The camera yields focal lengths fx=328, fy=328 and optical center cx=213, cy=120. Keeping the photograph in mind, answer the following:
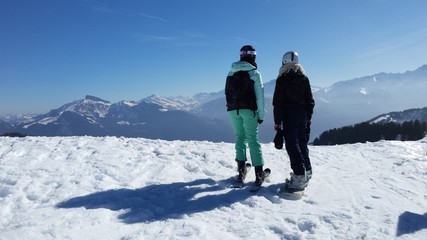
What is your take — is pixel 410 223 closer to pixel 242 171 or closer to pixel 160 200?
pixel 242 171

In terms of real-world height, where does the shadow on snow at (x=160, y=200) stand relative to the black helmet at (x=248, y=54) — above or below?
below

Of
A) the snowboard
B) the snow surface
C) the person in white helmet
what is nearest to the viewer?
the snow surface

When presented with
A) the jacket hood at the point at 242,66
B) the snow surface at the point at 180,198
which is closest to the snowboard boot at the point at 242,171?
the snow surface at the point at 180,198

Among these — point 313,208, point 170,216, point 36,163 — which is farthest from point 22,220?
point 313,208

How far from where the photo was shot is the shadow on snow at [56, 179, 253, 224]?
6.10 meters

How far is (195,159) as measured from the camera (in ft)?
34.4

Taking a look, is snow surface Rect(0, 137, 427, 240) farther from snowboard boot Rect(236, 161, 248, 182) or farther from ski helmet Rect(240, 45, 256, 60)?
ski helmet Rect(240, 45, 256, 60)

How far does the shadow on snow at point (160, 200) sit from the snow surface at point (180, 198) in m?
0.02

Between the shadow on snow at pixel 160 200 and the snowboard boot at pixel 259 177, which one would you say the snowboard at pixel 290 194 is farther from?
the shadow on snow at pixel 160 200

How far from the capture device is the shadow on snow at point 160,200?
6.10m

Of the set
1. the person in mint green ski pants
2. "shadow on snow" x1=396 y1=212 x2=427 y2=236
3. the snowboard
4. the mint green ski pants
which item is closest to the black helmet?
the person in mint green ski pants

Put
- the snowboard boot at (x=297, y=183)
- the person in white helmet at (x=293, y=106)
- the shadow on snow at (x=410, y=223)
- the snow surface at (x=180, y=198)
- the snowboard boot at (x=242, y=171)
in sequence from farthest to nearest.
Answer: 1. the snowboard boot at (x=242, y=171)
2. the snowboard boot at (x=297, y=183)
3. the person in white helmet at (x=293, y=106)
4. the shadow on snow at (x=410, y=223)
5. the snow surface at (x=180, y=198)

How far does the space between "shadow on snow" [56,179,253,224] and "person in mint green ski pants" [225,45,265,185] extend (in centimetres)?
115

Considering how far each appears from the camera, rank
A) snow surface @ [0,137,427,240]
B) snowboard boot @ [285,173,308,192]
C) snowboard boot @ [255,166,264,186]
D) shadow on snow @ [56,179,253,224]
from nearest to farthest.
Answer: snow surface @ [0,137,427,240]
shadow on snow @ [56,179,253,224]
snowboard boot @ [285,173,308,192]
snowboard boot @ [255,166,264,186]
